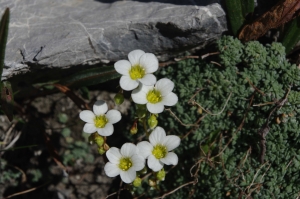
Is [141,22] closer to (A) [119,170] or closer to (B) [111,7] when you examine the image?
(B) [111,7]

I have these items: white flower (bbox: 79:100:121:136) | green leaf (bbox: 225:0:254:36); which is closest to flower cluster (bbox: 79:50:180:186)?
white flower (bbox: 79:100:121:136)

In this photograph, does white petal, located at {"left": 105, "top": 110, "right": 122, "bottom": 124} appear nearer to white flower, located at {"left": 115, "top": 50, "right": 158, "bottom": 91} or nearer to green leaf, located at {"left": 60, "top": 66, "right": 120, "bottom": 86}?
white flower, located at {"left": 115, "top": 50, "right": 158, "bottom": 91}

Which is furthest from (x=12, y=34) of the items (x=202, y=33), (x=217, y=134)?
(x=217, y=134)

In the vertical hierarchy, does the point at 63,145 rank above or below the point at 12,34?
below

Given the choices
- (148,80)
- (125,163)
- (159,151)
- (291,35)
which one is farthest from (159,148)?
(291,35)

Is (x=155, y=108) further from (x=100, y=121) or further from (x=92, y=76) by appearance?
(x=92, y=76)

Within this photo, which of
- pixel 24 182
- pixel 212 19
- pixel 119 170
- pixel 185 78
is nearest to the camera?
pixel 119 170
